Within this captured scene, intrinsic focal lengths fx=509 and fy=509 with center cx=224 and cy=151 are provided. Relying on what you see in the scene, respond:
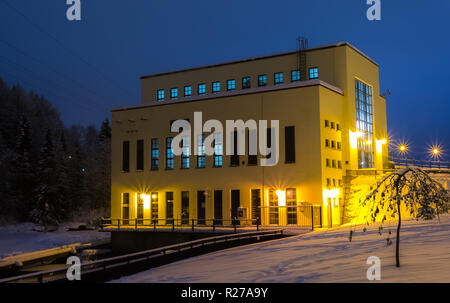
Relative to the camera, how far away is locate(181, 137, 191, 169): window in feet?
129

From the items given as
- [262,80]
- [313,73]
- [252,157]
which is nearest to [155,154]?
[252,157]

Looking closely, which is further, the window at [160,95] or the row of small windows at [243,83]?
the window at [160,95]

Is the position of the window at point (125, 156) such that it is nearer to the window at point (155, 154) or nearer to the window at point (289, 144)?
the window at point (155, 154)

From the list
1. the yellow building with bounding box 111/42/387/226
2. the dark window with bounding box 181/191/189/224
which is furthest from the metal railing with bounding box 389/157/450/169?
the dark window with bounding box 181/191/189/224

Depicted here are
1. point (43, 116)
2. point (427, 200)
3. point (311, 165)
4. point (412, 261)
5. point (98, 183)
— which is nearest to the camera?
point (427, 200)

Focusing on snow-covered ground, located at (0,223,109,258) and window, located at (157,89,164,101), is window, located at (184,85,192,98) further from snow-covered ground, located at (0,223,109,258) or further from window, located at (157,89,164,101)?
snow-covered ground, located at (0,223,109,258)

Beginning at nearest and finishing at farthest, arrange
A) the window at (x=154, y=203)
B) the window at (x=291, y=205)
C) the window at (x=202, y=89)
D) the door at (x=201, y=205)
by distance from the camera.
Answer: the window at (x=291, y=205) → the door at (x=201, y=205) → the window at (x=154, y=203) → the window at (x=202, y=89)

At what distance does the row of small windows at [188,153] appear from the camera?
34812 mm

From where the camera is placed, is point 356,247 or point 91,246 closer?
point 356,247

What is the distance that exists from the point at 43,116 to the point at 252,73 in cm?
5859

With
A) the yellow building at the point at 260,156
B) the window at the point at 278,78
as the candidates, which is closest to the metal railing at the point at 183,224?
the yellow building at the point at 260,156

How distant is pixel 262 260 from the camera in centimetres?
1719

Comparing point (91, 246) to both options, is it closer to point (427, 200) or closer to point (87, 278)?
point (87, 278)

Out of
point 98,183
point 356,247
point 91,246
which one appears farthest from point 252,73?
point 98,183
